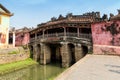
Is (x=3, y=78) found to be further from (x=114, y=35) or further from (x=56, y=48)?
(x=56, y=48)

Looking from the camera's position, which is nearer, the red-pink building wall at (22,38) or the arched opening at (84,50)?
the arched opening at (84,50)

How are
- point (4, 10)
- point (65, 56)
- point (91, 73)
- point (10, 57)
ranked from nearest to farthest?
point (91, 73), point (10, 57), point (65, 56), point (4, 10)

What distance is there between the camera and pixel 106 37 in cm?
2456

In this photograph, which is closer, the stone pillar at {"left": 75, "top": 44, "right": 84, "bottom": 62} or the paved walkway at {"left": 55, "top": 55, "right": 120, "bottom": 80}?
the paved walkway at {"left": 55, "top": 55, "right": 120, "bottom": 80}

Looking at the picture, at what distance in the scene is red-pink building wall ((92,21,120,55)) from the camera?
23.1 meters

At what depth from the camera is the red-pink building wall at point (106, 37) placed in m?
23.1

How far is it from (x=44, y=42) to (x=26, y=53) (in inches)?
151

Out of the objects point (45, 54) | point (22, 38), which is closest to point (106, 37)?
point (45, 54)

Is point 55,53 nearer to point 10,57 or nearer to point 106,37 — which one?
point 10,57

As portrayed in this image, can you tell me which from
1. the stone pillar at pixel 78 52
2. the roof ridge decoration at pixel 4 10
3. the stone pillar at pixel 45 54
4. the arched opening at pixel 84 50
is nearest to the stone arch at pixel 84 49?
the arched opening at pixel 84 50

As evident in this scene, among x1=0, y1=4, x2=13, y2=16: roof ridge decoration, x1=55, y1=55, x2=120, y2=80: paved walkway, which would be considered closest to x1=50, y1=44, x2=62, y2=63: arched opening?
x1=0, y1=4, x2=13, y2=16: roof ridge decoration

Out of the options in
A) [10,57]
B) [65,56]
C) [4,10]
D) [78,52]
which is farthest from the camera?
[4,10]

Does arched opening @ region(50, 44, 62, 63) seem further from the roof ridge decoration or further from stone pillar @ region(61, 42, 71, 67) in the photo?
the roof ridge decoration

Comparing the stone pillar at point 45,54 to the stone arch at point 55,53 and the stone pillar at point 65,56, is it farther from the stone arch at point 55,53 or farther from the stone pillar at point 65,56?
the stone pillar at point 65,56
